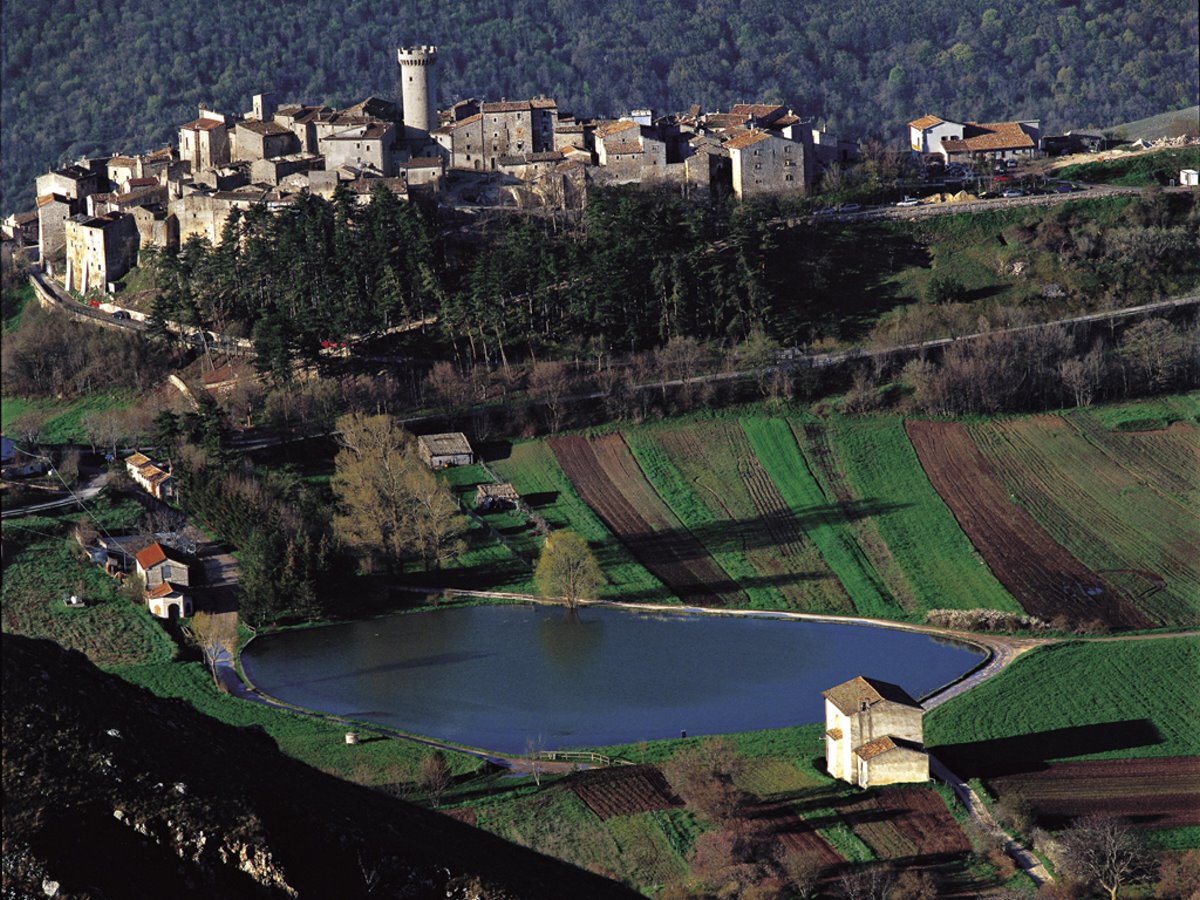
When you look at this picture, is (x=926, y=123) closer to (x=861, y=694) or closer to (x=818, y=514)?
(x=818, y=514)

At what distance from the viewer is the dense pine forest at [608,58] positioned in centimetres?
8944

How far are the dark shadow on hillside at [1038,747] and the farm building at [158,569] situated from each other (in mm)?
15429

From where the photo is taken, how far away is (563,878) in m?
20.8

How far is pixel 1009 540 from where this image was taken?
145 feet

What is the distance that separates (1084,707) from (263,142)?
3285 centimetres

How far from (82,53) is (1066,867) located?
242 ft

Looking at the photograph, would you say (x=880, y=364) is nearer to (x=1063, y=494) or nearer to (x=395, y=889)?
(x=1063, y=494)

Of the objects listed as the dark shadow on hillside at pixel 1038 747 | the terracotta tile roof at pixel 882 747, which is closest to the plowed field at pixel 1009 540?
the dark shadow on hillside at pixel 1038 747

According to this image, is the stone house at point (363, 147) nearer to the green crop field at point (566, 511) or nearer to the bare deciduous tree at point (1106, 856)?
the green crop field at point (566, 511)

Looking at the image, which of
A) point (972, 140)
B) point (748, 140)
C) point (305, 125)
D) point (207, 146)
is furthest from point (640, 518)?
point (972, 140)

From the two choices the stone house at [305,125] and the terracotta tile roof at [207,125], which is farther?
the terracotta tile roof at [207,125]

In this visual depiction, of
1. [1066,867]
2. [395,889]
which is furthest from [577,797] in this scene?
[395,889]

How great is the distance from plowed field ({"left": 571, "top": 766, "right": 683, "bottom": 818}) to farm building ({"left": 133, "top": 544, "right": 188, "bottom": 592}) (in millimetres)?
11870

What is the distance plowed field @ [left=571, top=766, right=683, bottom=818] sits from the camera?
1210 inches
